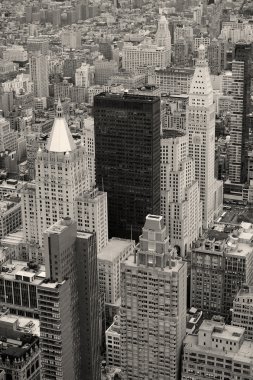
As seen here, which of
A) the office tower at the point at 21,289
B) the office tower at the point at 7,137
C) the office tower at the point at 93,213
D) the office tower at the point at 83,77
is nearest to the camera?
the office tower at the point at 21,289

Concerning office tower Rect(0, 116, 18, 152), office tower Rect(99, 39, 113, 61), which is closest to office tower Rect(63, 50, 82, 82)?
office tower Rect(99, 39, 113, 61)

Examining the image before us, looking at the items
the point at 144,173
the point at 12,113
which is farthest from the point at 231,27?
the point at 144,173

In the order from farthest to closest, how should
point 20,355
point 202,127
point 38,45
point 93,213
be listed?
point 38,45, point 202,127, point 93,213, point 20,355

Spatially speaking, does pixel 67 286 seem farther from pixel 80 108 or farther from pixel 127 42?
pixel 127 42

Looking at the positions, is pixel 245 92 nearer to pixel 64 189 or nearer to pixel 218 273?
pixel 64 189

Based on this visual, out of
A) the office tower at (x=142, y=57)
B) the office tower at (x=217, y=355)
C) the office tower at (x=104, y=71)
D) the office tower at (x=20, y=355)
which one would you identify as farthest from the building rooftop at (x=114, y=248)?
the office tower at (x=142, y=57)

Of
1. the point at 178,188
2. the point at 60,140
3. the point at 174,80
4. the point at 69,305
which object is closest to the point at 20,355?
the point at 69,305

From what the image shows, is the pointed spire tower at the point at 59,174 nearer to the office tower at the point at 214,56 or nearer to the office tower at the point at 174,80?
the office tower at the point at 174,80
